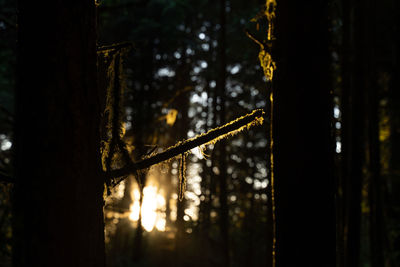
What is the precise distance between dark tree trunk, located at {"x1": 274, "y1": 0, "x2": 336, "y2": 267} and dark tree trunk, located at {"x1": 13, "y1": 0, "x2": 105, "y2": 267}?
1703 mm

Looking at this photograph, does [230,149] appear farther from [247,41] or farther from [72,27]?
[72,27]

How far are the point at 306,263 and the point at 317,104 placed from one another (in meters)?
1.41

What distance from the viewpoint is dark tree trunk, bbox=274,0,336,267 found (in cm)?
276

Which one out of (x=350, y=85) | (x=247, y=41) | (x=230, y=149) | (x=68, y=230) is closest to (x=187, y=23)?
(x=247, y=41)

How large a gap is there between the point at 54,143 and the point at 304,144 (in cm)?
205

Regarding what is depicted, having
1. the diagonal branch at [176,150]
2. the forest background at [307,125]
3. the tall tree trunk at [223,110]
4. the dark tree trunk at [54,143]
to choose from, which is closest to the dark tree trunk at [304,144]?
the forest background at [307,125]

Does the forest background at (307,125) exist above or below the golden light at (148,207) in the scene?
above

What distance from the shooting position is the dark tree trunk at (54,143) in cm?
175

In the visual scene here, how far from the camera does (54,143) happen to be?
1.76m

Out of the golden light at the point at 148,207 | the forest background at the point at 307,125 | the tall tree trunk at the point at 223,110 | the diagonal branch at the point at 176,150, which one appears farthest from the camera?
the tall tree trunk at the point at 223,110

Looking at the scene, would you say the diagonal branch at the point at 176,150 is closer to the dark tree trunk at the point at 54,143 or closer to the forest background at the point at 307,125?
the forest background at the point at 307,125

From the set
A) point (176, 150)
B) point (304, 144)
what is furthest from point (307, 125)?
point (176, 150)

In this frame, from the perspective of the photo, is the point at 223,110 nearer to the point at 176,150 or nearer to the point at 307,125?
the point at 307,125

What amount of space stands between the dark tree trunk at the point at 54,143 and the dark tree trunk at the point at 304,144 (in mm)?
1703
